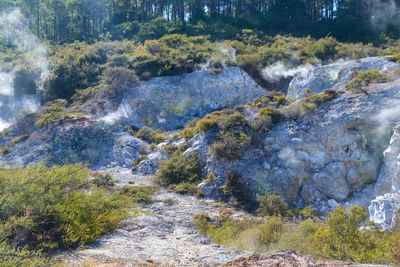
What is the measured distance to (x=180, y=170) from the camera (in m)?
14.0

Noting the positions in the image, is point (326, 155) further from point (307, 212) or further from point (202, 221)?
point (202, 221)

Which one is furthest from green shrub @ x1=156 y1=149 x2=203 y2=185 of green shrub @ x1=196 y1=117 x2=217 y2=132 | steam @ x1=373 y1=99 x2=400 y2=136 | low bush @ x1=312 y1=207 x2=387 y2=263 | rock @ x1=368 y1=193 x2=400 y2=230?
steam @ x1=373 y1=99 x2=400 y2=136

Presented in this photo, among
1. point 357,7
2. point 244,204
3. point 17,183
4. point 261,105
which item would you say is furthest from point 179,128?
point 357,7

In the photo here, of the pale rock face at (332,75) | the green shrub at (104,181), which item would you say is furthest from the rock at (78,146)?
the pale rock face at (332,75)

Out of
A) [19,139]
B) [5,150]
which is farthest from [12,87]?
[5,150]

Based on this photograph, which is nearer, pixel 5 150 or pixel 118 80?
pixel 5 150

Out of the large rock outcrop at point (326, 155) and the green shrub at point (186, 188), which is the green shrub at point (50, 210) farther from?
the large rock outcrop at point (326, 155)

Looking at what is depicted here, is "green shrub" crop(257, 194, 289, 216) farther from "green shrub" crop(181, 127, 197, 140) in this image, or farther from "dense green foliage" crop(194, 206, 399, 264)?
"green shrub" crop(181, 127, 197, 140)

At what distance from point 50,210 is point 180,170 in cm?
821

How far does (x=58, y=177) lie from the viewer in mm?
7090

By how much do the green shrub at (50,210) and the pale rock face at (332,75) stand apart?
44.0 feet

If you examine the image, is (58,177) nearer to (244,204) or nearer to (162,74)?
(244,204)

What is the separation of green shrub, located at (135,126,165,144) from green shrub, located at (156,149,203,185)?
4490 mm

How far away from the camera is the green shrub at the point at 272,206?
10.6 m
